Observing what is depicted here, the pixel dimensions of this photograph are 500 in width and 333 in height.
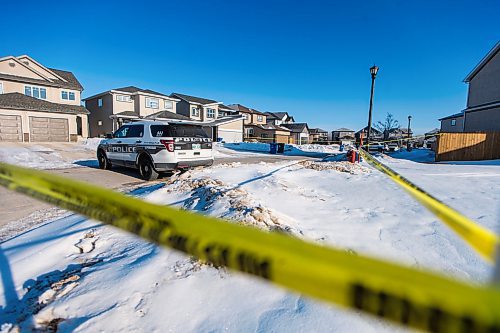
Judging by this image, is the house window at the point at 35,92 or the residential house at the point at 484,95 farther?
the house window at the point at 35,92

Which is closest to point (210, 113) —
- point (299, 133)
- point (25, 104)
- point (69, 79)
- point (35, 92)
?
point (69, 79)

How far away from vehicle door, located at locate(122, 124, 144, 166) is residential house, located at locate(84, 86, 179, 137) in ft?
86.8

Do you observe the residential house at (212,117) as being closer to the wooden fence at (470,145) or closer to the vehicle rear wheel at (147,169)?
the wooden fence at (470,145)

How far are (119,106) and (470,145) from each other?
36.6 metres

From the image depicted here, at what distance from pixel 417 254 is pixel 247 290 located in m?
2.16

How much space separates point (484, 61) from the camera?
2131 centimetres

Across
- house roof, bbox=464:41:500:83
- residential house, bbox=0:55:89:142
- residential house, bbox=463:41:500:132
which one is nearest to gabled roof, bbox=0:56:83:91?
residential house, bbox=0:55:89:142

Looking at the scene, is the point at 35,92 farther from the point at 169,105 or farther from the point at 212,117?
the point at 212,117

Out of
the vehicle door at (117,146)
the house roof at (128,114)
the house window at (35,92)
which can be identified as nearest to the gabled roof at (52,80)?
the house window at (35,92)

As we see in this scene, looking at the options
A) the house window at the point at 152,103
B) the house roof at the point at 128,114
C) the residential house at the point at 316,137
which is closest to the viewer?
the house roof at the point at 128,114

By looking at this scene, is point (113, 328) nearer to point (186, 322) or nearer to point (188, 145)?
point (186, 322)

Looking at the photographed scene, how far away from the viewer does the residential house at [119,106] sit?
113ft

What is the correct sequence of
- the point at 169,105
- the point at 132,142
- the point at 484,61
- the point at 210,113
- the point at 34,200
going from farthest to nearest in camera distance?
the point at 210,113
the point at 169,105
the point at 484,61
the point at 132,142
the point at 34,200

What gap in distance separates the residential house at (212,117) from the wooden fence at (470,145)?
27.2m
